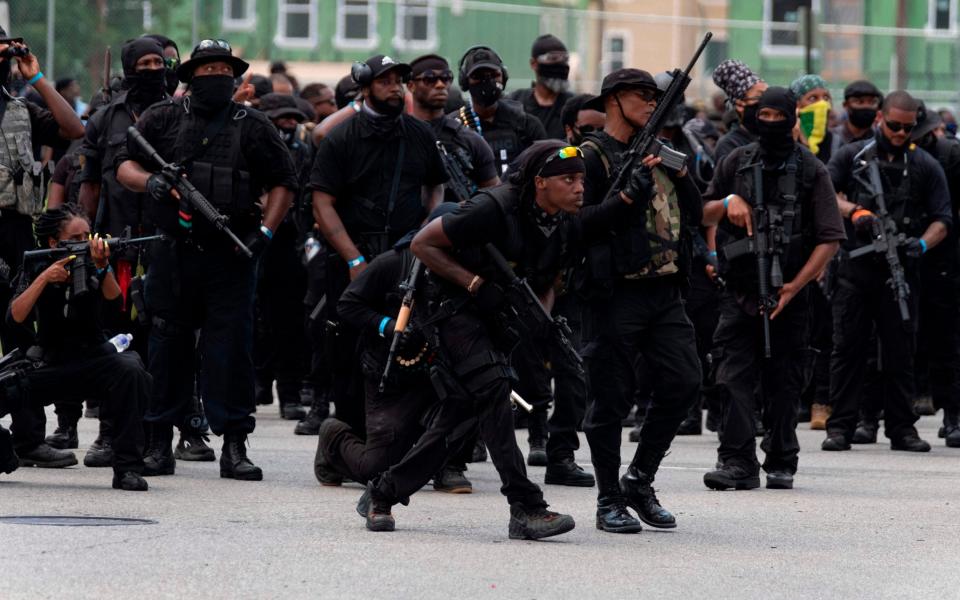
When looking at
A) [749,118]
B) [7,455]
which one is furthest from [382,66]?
[749,118]

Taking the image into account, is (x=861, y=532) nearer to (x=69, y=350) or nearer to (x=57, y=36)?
(x=69, y=350)

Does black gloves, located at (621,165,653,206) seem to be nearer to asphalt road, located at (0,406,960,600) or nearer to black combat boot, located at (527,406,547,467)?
asphalt road, located at (0,406,960,600)

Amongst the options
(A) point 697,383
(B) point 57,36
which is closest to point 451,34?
(B) point 57,36

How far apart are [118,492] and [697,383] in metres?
2.93

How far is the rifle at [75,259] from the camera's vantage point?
1013 cm

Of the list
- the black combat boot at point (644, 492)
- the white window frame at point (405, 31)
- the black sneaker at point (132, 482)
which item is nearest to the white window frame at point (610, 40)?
the white window frame at point (405, 31)

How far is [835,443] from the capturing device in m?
13.3

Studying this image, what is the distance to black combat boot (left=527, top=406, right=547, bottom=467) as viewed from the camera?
11.8m

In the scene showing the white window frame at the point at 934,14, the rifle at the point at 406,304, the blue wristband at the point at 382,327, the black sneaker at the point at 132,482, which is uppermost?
the white window frame at the point at 934,14

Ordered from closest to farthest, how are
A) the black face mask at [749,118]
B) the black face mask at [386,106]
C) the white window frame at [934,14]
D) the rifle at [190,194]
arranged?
the rifle at [190,194] → the black face mask at [386,106] → the black face mask at [749,118] → the white window frame at [934,14]

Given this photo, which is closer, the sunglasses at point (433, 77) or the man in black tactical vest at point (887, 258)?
the sunglasses at point (433, 77)

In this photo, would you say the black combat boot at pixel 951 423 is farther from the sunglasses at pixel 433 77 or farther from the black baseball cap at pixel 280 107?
the black baseball cap at pixel 280 107

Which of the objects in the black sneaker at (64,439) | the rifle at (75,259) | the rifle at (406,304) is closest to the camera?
the rifle at (406,304)

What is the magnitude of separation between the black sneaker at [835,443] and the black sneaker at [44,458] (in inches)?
198
